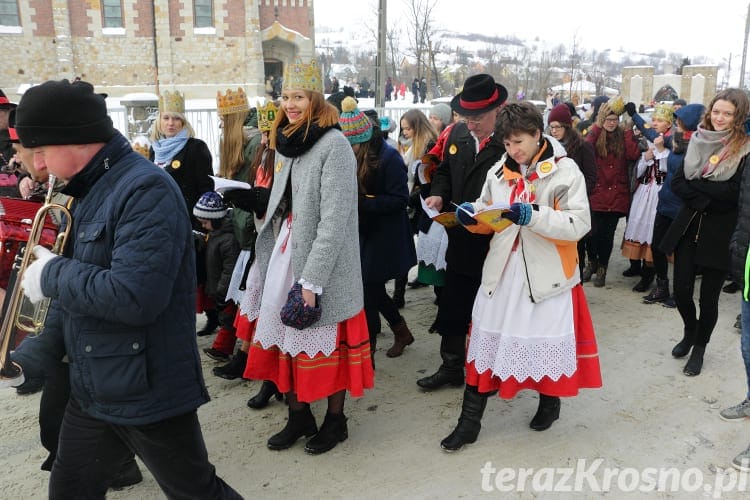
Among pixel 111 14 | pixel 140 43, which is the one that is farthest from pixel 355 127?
pixel 111 14

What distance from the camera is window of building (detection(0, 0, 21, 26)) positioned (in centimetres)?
2506

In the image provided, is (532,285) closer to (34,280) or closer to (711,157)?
(711,157)

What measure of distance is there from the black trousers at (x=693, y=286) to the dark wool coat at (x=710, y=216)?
0.06m

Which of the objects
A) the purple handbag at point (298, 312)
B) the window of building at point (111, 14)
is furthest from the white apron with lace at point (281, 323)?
the window of building at point (111, 14)

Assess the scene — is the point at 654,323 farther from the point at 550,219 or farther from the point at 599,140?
the point at 550,219

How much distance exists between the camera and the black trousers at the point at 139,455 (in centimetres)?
211

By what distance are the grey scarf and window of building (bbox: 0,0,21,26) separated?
28197 mm

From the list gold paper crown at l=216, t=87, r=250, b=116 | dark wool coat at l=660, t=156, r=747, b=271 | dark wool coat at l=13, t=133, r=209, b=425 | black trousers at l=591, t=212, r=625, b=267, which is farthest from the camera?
black trousers at l=591, t=212, r=625, b=267

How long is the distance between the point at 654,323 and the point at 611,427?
2150 millimetres

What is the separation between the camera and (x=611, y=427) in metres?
3.68

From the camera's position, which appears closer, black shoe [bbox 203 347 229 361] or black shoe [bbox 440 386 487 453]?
black shoe [bbox 440 386 487 453]
